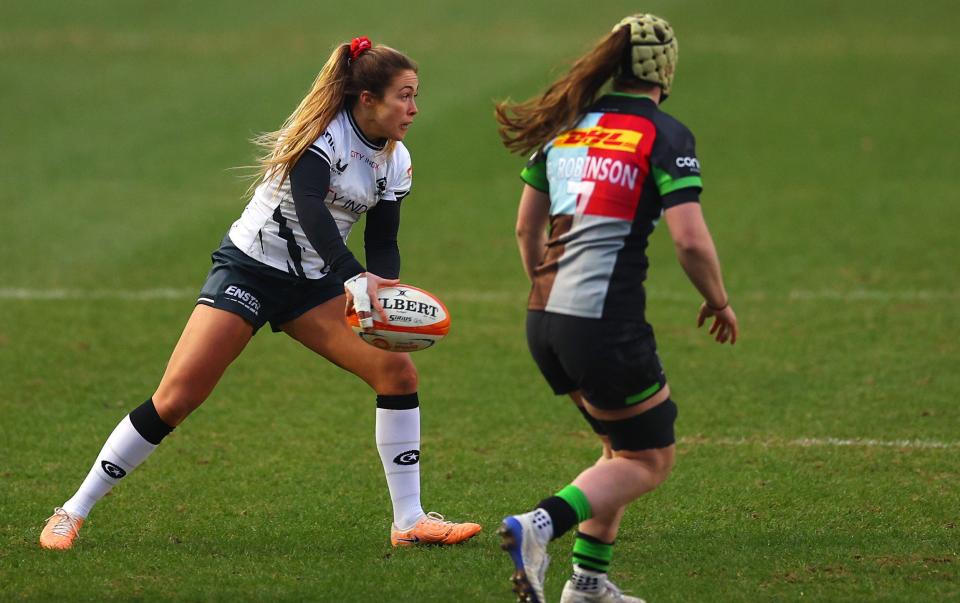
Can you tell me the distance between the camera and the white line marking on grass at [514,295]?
34.2ft

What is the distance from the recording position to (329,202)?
5.52 meters

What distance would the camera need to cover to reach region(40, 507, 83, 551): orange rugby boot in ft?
17.8

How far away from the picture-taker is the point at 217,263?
18.5 feet

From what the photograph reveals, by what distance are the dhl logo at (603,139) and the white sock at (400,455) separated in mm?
1718

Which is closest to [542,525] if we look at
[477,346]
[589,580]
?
[589,580]

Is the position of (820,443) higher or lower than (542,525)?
lower

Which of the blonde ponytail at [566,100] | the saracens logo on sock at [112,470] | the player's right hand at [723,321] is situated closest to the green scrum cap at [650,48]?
the blonde ponytail at [566,100]

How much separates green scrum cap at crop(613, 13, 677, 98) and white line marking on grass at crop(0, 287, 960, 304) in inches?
243

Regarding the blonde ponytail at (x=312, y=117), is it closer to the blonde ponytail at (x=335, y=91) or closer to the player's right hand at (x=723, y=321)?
the blonde ponytail at (x=335, y=91)

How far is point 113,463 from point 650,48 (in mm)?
2956

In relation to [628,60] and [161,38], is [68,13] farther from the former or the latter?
[628,60]

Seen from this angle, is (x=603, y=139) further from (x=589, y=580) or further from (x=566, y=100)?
(x=589, y=580)

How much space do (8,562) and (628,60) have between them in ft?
10.7

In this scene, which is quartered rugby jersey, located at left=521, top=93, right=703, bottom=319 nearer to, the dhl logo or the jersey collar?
the dhl logo
